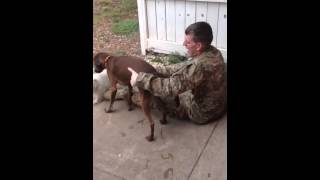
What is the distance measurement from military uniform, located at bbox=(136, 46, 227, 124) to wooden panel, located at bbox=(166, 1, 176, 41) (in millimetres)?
1383

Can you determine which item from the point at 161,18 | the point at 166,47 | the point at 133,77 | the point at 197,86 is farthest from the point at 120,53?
the point at 197,86

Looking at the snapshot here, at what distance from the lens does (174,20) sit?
15.6 ft

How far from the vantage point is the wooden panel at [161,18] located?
4.74 m

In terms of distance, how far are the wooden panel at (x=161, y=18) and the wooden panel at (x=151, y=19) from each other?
6 centimetres

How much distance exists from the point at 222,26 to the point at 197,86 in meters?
1.37

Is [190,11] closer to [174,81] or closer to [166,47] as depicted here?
[166,47]

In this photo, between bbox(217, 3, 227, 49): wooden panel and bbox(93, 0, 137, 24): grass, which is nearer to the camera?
bbox(217, 3, 227, 49): wooden panel

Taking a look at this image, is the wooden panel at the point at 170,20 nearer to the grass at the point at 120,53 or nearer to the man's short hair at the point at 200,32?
the grass at the point at 120,53

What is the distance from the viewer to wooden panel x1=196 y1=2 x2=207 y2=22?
175 inches

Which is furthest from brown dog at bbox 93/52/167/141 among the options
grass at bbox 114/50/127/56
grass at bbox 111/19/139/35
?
grass at bbox 111/19/139/35

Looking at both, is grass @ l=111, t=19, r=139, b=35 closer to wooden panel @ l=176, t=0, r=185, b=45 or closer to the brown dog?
wooden panel @ l=176, t=0, r=185, b=45
